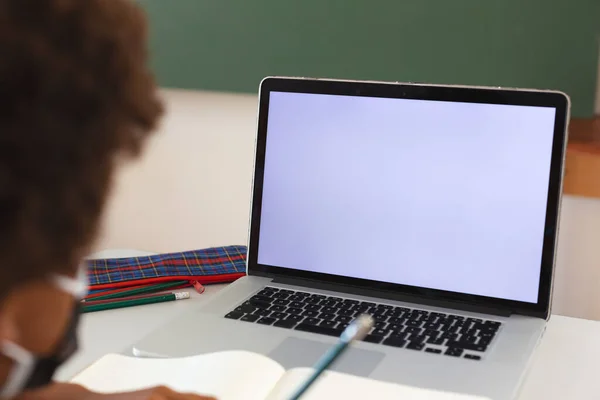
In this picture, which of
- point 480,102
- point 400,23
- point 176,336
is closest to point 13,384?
point 176,336

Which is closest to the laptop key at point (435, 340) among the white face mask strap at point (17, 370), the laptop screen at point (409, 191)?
the laptop screen at point (409, 191)

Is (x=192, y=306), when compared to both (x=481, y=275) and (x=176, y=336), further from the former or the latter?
(x=481, y=275)

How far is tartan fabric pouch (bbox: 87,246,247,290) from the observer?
930mm

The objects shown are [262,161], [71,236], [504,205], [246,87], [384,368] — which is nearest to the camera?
[71,236]

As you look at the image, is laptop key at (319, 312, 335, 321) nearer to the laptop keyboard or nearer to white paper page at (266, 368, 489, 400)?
the laptop keyboard

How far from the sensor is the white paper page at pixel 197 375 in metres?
0.61

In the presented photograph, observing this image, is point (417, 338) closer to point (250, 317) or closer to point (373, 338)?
point (373, 338)

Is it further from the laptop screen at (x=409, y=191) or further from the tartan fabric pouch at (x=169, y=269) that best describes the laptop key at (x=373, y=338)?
the tartan fabric pouch at (x=169, y=269)

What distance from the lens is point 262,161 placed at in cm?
90

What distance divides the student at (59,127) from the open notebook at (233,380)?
0.26 m

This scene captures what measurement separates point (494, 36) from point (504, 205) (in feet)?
1.07

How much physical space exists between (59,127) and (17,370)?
168 millimetres

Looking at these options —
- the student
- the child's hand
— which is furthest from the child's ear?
the child's hand

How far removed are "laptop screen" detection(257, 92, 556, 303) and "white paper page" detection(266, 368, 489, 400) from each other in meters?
0.23
